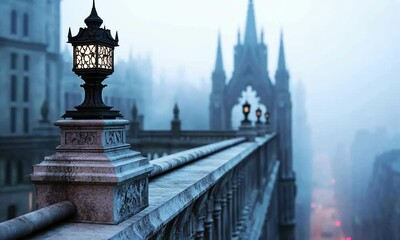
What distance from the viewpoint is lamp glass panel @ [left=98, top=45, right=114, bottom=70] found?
3570 millimetres

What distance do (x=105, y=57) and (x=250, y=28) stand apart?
5697cm

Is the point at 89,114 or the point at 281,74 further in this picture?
the point at 281,74

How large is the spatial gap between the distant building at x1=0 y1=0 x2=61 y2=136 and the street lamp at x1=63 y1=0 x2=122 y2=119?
40.7m

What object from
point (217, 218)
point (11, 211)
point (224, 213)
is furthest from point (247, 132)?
point (11, 211)

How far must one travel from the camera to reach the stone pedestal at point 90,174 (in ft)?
10.8

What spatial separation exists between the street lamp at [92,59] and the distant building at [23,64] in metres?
40.7

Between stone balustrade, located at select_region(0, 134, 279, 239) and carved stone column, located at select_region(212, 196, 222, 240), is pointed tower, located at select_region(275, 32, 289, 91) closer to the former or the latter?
stone balustrade, located at select_region(0, 134, 279, 239)

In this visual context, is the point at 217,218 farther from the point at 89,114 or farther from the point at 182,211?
the point at 89,114

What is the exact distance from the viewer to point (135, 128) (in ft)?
103

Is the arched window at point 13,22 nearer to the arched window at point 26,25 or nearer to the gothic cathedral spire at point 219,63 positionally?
the arched window at point 26,25

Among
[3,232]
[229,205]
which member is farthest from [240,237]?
[3,232]

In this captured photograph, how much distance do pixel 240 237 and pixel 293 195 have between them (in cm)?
4321

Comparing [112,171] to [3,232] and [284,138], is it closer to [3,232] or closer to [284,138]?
[3,232]

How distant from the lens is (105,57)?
361cm
